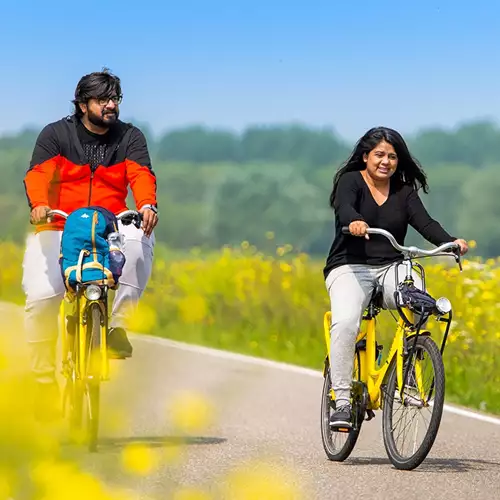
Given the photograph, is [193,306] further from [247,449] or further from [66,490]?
[66,490]

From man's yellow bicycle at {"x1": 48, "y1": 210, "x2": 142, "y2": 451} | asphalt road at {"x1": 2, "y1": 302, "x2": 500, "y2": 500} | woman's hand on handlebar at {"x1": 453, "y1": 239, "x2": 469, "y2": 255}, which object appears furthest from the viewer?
man's yellow bicycle at {"x1": 48, "y1": 210, "x2": 142, "y2": 451}

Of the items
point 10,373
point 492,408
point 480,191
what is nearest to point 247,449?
point 492,408

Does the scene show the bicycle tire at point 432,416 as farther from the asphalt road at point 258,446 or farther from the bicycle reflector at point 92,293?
the bicycle reflector at point 92,293

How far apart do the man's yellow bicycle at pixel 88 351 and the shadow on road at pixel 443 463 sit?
1358 mm

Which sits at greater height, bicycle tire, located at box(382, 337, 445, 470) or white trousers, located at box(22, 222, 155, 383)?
white trousers, located at box(22, 222, 155, 383)

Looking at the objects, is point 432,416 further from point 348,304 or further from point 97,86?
point 97,86

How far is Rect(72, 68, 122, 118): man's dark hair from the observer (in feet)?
24.4

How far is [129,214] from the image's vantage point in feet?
24.1

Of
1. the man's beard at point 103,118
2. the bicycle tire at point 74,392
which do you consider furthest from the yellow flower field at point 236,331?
the man's beard at point 103,118

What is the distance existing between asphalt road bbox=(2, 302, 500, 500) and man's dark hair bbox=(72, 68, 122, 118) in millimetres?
1389

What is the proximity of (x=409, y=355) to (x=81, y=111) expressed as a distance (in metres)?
2.18

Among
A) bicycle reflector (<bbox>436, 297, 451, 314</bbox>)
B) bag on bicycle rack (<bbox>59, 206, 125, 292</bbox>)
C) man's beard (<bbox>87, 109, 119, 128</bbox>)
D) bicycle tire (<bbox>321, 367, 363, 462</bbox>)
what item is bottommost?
bicycle tire (<bbox>321, 367, 363, 462</bbox>)

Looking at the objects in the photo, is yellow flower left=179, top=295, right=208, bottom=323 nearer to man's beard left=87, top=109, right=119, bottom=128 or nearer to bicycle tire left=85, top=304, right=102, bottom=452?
man's beard left=87, top=109, right=119, bottom=128

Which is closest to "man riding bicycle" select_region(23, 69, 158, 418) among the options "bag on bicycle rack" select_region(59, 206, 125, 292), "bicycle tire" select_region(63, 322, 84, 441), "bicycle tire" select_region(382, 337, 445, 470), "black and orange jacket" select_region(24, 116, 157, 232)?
"black and orange jacket" select_region(24, 116, 157, 232)
